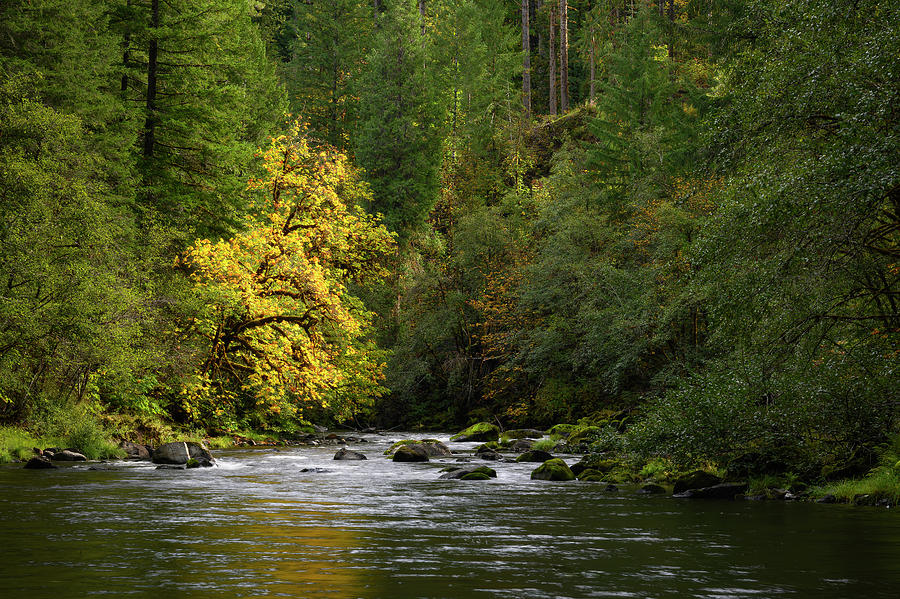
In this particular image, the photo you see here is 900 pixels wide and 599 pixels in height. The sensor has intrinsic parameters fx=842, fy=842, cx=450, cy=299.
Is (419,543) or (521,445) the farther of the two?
(521,445)

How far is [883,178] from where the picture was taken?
1248 cm

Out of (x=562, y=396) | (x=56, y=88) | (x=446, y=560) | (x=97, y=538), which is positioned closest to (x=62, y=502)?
(x=97, y=538)

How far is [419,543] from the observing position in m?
11.3

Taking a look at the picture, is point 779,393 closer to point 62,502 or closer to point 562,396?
point 62,502

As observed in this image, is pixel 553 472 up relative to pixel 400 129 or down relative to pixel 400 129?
down

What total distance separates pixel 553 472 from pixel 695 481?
13.4 feet

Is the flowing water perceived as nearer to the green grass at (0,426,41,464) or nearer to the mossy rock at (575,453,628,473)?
the mossy rock at (575,453,628,473)

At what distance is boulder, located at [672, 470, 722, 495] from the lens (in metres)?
17.2

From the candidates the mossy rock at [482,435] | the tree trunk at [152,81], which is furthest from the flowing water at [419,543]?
the tree trunk at [152,81]

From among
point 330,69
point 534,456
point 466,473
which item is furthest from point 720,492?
point 330,69

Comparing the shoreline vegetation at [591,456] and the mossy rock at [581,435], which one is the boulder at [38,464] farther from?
the mossy rock at [581,435]

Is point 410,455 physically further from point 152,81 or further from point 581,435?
point 152,81

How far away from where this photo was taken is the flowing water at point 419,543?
8.45 meters

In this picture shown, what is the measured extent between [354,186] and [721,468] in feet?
101
